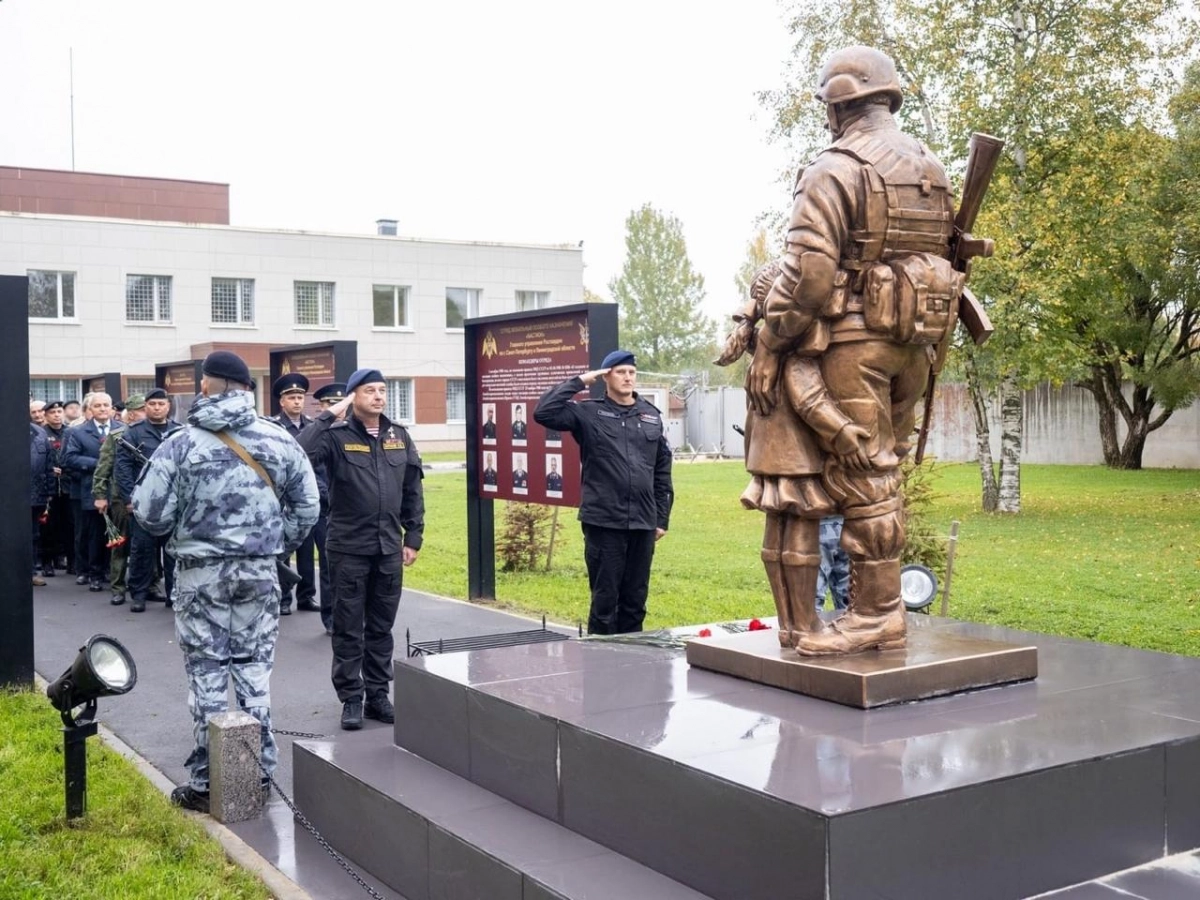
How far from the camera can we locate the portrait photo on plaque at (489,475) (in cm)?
1238

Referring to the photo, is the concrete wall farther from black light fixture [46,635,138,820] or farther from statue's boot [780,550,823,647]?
black light fixture [46,635,138,820]

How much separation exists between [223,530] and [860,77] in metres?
3.66

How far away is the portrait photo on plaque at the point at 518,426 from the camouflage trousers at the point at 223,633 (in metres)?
5.45

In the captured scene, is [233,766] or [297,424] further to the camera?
[297,424]

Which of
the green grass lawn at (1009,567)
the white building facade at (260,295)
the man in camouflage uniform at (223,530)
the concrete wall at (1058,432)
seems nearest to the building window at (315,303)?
the white building facade at (260,295)

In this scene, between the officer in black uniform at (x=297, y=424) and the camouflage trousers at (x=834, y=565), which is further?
the officer in black uniform at (x=297, y=424)

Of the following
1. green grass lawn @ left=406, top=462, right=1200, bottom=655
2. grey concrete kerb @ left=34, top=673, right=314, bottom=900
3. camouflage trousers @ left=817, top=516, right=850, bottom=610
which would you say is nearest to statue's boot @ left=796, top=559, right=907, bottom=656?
grey concrete kerb @ left=34, top=673, right=314, bottom=900

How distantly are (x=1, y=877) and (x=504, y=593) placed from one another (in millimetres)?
8154

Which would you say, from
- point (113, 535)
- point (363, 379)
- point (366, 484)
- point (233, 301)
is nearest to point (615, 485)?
point (366, 484)

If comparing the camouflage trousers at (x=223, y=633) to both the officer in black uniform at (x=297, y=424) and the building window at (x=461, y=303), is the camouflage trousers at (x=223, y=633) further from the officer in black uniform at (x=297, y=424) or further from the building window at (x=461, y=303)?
the building window at (x=461, y=303)

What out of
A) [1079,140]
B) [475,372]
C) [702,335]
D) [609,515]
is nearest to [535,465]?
[475,372]

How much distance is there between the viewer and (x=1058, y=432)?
3719 cm

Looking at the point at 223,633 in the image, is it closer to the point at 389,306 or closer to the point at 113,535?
the point at 113,535

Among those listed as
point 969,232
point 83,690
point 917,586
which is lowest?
point 83,690
